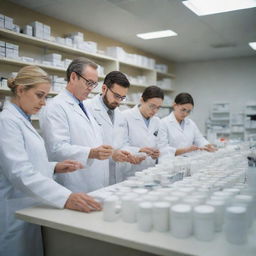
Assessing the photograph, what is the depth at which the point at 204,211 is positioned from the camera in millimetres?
1044

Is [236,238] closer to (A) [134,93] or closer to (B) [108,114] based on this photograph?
(B) [108,114]

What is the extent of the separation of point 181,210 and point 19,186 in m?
0.83

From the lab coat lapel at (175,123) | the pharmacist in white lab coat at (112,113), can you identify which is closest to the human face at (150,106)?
the pharmacist in white lab coat at (112,113)

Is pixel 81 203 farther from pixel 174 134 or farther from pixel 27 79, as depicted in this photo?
pixel 174 134

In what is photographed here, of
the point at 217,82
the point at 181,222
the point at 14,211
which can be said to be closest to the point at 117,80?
the point at 14,211

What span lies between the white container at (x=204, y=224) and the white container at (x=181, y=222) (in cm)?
3

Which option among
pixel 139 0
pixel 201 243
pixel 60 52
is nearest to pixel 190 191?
pixel 201 243

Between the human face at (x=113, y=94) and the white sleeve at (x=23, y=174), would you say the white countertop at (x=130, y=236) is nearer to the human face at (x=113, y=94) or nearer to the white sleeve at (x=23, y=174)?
the white sleeve at (x=23, y=174)

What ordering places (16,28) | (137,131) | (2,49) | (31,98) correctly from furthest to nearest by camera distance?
(16,28), (2,49), (137,131), (31,98)

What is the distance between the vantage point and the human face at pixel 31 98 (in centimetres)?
157

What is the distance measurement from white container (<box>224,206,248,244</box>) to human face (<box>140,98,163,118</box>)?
1935 millimetres

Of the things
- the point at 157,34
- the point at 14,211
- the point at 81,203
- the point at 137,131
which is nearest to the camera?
the point at 81,203

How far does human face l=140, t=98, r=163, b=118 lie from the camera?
9.45ft

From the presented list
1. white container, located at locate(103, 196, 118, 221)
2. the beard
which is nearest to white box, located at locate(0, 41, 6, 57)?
the beard
